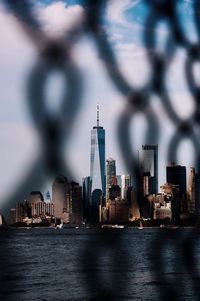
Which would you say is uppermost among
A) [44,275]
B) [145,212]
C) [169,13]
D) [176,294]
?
[169,13]

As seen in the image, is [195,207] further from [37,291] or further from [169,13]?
[37,291]

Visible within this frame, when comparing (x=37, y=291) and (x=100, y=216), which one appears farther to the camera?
(x=37, y=291)

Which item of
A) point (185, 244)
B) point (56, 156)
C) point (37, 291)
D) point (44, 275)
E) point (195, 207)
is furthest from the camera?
→ point (44, 275)

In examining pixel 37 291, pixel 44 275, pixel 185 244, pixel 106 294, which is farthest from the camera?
pixel 44 275

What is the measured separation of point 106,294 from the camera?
0.67 meters

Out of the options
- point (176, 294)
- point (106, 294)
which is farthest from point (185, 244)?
point (106, 294)

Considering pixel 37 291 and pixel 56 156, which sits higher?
pixel 56 156

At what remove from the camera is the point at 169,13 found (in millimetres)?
752

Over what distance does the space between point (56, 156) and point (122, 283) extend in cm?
19

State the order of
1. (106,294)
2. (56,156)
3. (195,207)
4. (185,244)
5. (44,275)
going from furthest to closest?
(44,275) < (195,207) < (185,244) < (106,294) < (56,156)

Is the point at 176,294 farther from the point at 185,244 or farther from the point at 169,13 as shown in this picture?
the point at 169,13

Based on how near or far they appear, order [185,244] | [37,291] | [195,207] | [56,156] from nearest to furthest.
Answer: [56,156] → [185,244] → [195,207] → [37,291]

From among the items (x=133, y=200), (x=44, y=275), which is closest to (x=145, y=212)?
(x=133, y=200)

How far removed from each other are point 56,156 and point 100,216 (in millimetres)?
199
